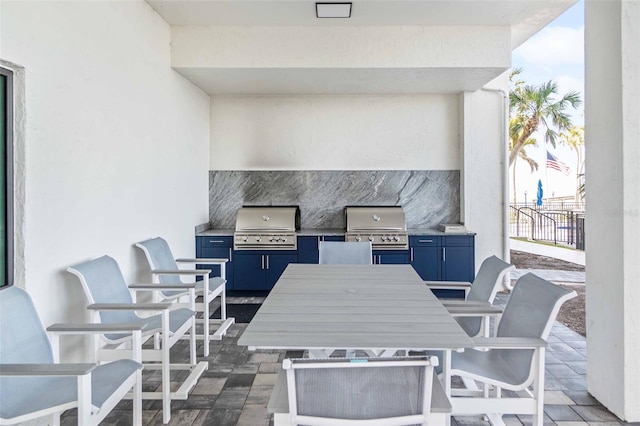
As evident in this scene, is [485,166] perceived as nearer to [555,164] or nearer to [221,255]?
[221,255]

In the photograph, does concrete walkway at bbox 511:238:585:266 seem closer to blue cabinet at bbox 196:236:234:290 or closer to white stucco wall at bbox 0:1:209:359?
blue cabinet at bbox 196:236:234:290

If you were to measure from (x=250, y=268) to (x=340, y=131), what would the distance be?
227 centimetres

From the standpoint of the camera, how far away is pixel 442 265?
479cm

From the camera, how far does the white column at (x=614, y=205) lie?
2197 millimetres

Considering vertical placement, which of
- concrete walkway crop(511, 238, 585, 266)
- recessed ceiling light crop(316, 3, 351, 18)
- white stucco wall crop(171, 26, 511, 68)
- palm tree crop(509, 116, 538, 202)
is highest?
palm tree crop(509, 116, 538, 202)

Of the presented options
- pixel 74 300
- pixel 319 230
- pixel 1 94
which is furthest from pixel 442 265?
pixel 1 94

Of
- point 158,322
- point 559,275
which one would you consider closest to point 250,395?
point 158,322

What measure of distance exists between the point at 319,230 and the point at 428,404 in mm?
4098

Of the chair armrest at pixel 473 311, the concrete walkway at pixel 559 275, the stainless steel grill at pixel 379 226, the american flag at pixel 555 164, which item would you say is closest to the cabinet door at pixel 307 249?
the stainless steel grill at pixel 379 226

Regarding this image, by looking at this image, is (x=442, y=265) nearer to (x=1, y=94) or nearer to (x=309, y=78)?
(x=309, y=78)

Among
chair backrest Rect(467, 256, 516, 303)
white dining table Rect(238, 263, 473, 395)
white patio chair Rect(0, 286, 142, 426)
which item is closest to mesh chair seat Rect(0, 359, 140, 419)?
white patio chair Rect(0, 286, 142, 426)

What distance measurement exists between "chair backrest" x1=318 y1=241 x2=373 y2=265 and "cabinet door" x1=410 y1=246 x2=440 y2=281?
157cm

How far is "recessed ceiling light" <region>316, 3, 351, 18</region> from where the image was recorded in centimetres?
348

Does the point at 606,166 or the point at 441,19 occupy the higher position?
the point at 441,19
